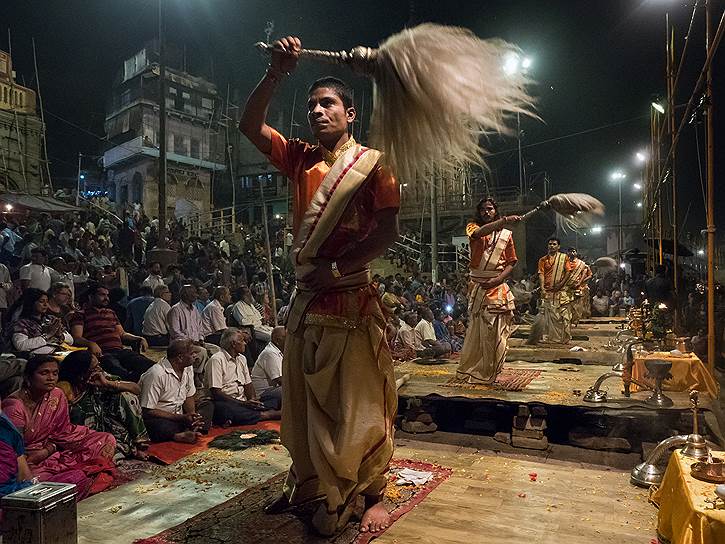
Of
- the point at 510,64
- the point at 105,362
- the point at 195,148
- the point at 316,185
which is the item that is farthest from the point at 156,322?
the point at 195,148

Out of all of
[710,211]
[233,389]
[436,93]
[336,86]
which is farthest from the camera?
[233,389]

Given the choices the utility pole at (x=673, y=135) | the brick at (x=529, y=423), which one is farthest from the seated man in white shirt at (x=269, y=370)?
the utility pole at (x=673, y=135)

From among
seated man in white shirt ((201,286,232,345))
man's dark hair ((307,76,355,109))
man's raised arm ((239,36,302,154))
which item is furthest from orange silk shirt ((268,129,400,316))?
seated man in white shirt ((201,286,232,345))

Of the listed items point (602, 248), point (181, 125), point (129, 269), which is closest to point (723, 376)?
point (129, 269)

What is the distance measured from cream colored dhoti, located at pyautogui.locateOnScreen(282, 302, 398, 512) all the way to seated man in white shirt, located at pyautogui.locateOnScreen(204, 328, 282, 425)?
3336mm

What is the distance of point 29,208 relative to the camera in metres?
10.3

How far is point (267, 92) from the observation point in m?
3.08

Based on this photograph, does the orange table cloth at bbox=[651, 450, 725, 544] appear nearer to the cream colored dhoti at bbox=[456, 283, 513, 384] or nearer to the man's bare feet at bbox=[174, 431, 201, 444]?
the cream colored dhoti at bbox=[456, 283, 513, 384]

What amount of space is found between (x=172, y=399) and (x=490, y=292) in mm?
4085

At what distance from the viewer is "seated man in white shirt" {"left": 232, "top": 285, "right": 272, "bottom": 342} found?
33.1 ft

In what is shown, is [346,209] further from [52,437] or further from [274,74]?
[52,437]

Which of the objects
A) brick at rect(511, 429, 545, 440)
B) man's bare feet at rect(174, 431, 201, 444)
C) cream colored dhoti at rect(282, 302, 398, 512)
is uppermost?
cream colored dhoti at rect(282, 302, 398, 512)

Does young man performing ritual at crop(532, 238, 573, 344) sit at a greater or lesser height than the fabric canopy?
lesser

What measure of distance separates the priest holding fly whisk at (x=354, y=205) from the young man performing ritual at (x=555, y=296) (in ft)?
32.0
